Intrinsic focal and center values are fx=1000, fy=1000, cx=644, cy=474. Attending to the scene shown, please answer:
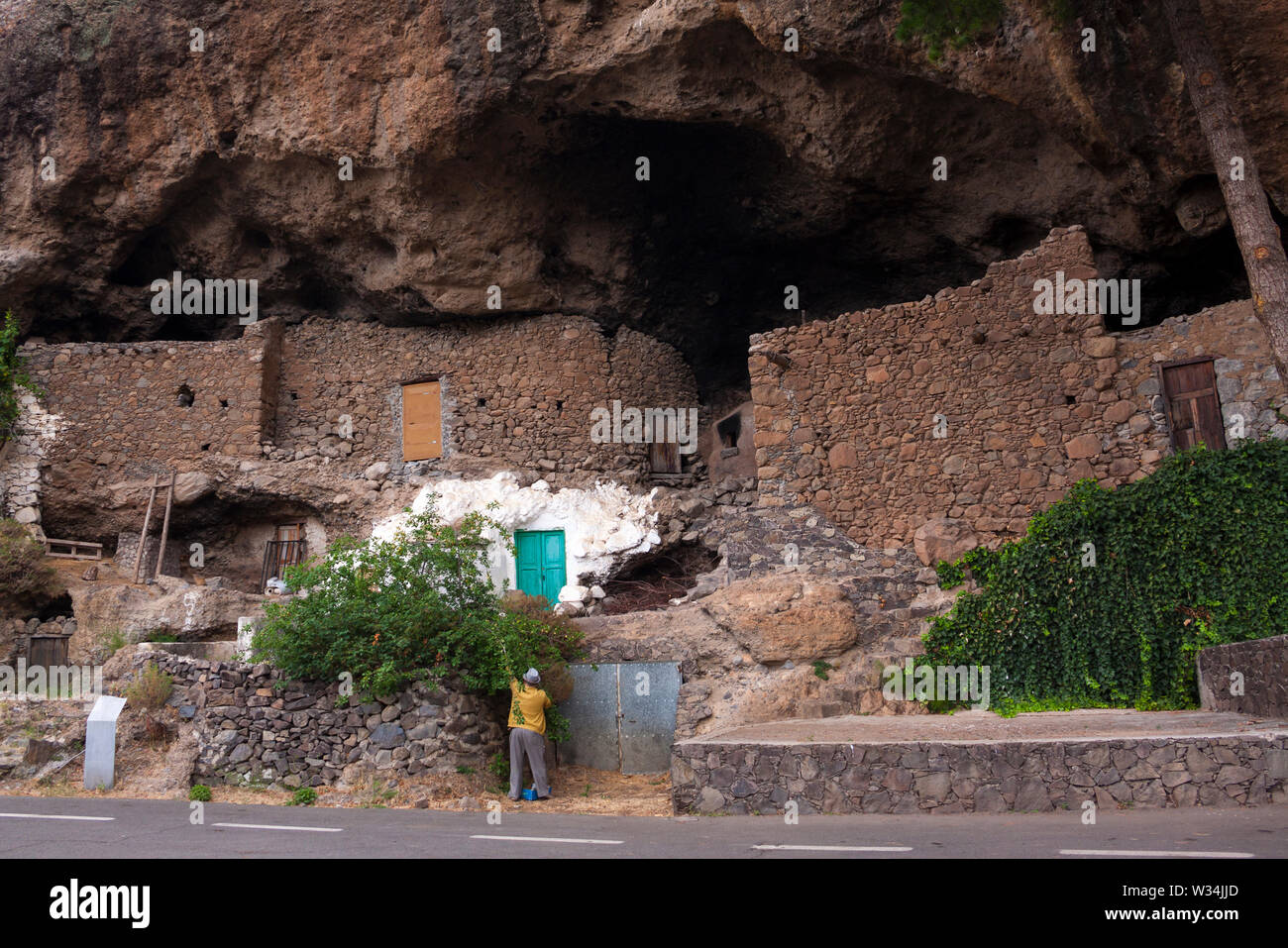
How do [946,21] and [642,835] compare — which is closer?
[642,835]

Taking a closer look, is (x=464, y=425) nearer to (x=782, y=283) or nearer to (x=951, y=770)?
(x=782, y=283)

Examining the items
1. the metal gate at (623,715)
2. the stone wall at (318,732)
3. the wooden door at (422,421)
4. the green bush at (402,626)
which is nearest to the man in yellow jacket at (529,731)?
the green bush at (402,626)

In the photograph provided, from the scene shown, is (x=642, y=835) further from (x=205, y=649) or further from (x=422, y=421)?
(x=422, y=421)

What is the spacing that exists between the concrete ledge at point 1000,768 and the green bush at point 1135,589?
1085mm

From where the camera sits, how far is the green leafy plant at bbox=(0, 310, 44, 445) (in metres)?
16.8

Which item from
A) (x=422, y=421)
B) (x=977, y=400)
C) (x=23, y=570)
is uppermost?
(x=422, y=421)

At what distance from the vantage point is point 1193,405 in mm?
10805

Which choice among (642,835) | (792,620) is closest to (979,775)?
(642,835)

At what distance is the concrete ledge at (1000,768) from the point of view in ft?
22.3

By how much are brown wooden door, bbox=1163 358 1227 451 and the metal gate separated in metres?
6.12

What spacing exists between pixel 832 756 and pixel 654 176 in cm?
1094

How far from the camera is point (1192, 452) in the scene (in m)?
10.3

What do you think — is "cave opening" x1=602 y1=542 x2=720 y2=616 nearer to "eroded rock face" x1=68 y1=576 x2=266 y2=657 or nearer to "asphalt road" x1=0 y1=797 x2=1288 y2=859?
"eroded rock face" x1=68 y1=576 x2=266 y2=657

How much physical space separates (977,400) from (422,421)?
993 centimetres
